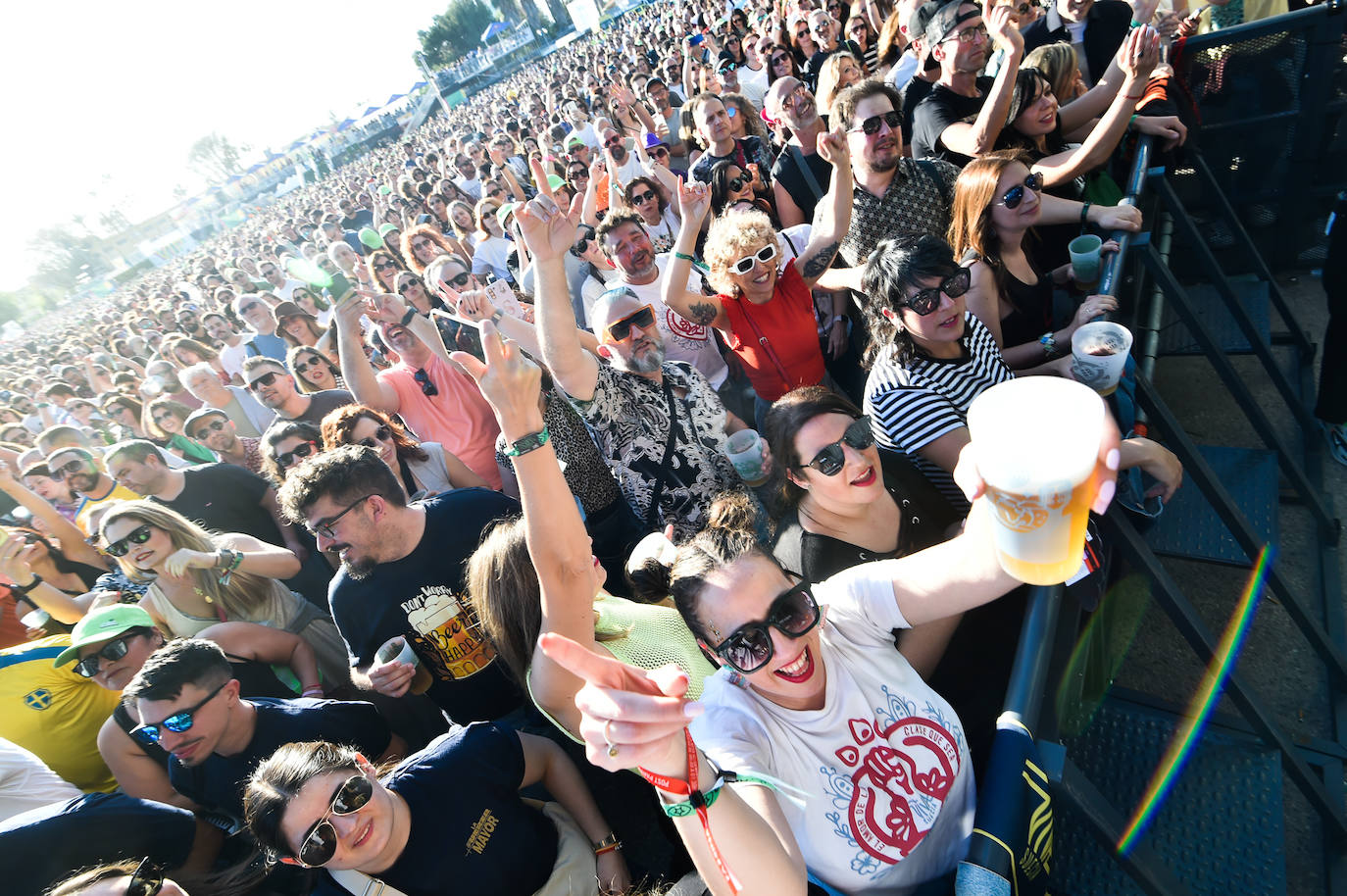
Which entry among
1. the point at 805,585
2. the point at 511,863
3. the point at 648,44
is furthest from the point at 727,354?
the point at 648,44

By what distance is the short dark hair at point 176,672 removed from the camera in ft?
7.23

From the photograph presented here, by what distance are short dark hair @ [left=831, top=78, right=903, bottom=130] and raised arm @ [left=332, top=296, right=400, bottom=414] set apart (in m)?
2.93

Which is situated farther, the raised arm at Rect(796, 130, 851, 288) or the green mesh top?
the raised arm at Rect(796, 130, 851, 288)

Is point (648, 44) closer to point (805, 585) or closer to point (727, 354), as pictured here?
point (727, 354)

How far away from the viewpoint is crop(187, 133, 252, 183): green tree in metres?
93.4

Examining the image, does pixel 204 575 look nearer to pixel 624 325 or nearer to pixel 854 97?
pixel 624 325

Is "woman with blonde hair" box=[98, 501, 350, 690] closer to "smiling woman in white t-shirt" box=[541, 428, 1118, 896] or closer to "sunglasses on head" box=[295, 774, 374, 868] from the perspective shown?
"sunglasses on head" box=[295, 774, 374, 868]

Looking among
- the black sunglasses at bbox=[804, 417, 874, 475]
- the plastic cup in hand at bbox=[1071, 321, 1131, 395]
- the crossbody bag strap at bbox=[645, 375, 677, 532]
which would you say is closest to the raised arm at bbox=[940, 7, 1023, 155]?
the plastic cup in hand at bbox=[1071, 321, 1131, 395]

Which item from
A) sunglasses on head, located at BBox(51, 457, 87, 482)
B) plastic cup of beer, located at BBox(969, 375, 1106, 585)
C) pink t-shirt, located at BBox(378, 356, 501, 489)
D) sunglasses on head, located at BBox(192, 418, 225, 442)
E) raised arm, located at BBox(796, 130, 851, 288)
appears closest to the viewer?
plastic cup of beer, located at BBox(969, 375, 1106, 585)

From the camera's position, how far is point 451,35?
67.6 m

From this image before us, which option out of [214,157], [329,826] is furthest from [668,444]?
[214,157]

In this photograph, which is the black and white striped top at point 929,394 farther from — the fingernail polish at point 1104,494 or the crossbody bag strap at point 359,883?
the crossbody bag strap at point 359,883

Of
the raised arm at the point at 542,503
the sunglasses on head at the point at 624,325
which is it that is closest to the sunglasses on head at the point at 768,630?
the raised arm at the point at 542,503

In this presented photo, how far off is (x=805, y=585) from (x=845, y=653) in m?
0.21
